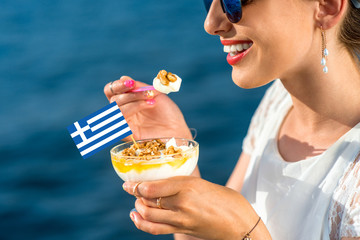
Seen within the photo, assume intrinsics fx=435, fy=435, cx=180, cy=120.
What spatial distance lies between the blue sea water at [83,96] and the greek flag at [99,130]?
2.38 metres

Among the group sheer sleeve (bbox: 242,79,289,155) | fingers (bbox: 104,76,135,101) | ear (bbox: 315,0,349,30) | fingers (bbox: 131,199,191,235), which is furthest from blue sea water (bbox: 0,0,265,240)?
ear (bbox: 315,0,349,30)

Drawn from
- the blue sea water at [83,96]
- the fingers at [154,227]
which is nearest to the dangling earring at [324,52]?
the fingers at [154,227]

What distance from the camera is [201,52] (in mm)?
5918

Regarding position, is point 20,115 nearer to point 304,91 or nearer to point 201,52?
point 201,52

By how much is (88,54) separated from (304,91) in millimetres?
5082

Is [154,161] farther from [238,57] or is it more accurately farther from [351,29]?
[351,29]

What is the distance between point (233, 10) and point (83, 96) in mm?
4191

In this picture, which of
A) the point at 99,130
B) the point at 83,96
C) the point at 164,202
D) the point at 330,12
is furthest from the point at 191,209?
the point at 83,96

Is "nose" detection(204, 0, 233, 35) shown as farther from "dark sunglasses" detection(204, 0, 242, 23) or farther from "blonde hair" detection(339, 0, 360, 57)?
"blonde hair" detection(339, 0, 360, 57)

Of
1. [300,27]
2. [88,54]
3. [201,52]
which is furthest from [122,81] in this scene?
[88,54]

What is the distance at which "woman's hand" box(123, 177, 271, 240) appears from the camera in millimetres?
1213

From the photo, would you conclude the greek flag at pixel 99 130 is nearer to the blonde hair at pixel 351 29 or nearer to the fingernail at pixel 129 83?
the fingernail at pixel 129 83

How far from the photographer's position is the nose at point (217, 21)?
1399mm

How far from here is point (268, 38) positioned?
133cm
